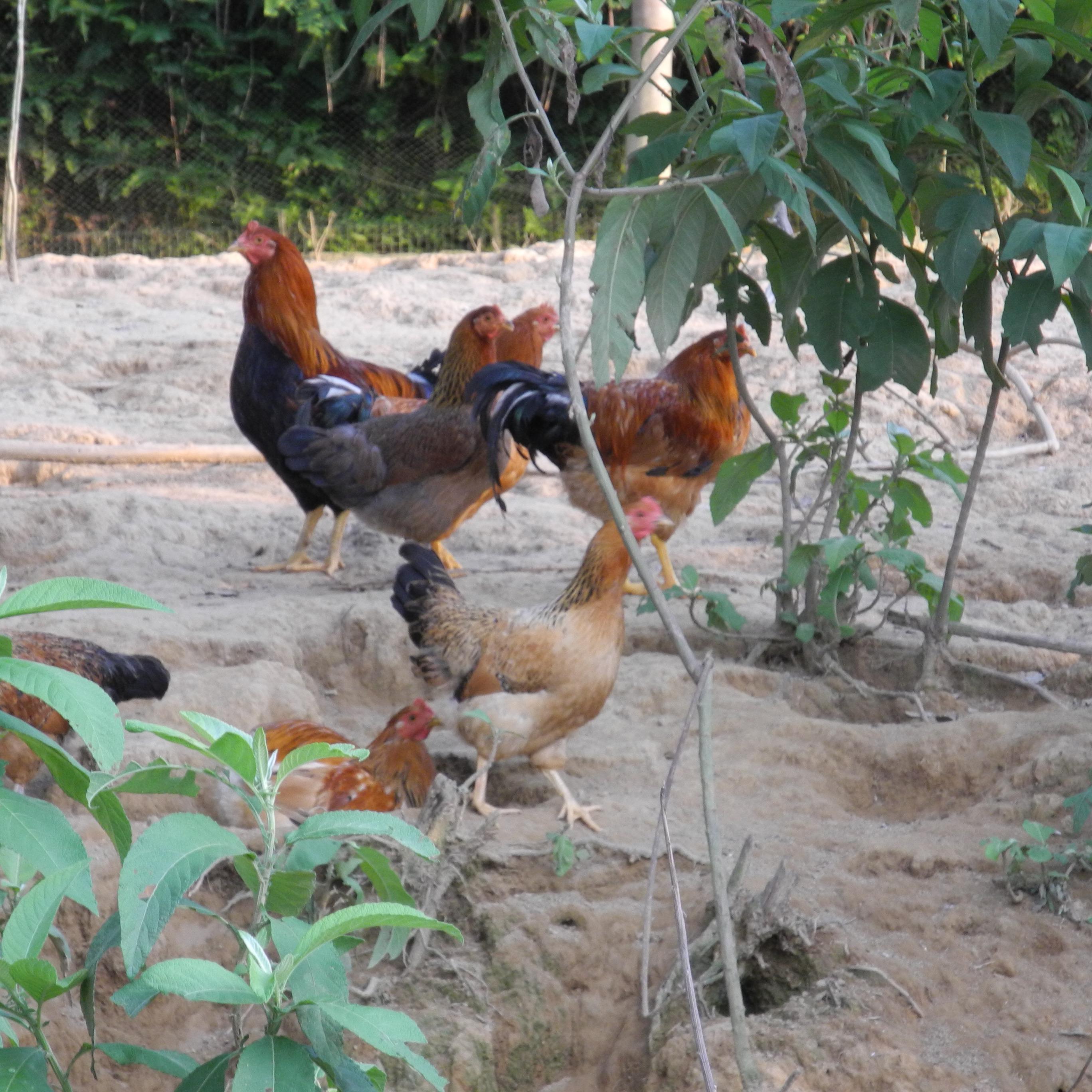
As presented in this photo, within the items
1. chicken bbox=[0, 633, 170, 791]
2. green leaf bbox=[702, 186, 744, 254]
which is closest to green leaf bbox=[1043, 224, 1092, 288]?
green leaf bbox=[702, 186, 744, 254]

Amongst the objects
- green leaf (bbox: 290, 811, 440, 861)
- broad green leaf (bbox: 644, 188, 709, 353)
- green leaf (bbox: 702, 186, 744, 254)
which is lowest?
green leaf (bbox: 290, 811, 440, 861)

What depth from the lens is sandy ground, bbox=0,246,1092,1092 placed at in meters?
2.40

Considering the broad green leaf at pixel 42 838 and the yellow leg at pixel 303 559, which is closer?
the broad green leaf at pixel 42 838

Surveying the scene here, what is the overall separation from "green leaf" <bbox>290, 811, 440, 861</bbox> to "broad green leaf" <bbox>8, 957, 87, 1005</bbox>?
245mm

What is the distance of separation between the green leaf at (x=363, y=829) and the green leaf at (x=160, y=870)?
0.07 meters

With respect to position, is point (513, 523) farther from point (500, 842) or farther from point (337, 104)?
point (337, 104)

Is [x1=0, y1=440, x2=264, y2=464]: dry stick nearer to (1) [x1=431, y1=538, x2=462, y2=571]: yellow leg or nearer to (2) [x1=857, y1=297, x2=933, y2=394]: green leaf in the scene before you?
(1) [x1=431, y1=538, x2=462, y2=571]: yellow leg

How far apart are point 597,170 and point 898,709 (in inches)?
105

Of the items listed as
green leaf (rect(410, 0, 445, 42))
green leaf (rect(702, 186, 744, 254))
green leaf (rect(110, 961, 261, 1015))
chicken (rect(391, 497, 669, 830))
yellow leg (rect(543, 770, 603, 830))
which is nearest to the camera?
green leaf (rect(110, 961, 261, 1015))

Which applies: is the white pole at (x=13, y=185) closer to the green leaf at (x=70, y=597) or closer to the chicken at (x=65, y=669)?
the chicken at (x=65, y=669)

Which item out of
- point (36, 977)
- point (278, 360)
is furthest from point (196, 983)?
point (278, 360)

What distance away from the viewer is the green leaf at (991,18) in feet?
6.29

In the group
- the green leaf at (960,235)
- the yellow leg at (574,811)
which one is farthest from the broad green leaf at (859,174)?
the yellow leg at (574,811)

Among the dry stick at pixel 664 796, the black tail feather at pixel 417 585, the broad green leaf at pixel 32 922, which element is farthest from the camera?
the black tail feather at pixel 417 585
